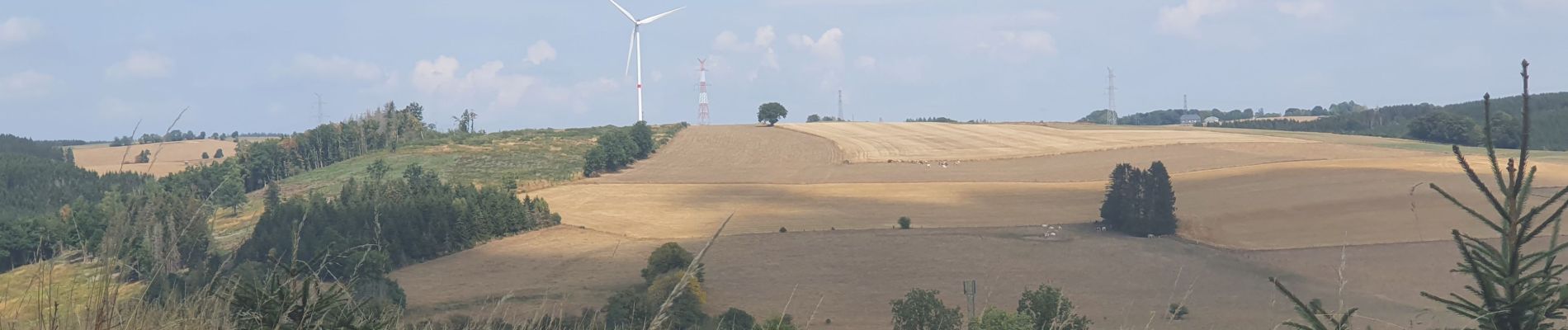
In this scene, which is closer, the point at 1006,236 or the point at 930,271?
the point at 930,271

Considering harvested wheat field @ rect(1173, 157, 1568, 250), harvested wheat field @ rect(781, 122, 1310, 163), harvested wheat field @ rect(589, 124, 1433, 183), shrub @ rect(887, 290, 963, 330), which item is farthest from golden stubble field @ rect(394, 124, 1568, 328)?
harvested wheat field @ rect(781, 122, 1310, 163)

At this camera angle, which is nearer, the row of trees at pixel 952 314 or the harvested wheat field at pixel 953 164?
the row of trees at pixel 952 314

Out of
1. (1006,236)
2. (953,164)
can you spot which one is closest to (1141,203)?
(1006,236)

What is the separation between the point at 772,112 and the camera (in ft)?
492

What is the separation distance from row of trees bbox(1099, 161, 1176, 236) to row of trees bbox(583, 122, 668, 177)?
49.9 m

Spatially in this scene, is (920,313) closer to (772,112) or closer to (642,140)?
(642,140)

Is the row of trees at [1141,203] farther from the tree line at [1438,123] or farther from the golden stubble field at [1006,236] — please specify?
the tree line at [1438,123]

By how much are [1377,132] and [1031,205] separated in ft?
244

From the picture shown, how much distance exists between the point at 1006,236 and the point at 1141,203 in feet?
30.8

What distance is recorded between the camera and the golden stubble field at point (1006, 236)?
51.2 m

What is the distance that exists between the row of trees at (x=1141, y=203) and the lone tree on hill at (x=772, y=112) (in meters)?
80.3

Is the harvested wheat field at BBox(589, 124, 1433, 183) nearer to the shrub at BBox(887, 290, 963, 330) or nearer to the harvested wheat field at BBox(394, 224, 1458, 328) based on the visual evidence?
the harvested wheat field at BBox(394, 224, 1458, 328)

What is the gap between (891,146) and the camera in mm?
115812

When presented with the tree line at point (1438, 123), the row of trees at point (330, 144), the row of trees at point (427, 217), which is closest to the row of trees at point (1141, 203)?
the tree line at point (1438, 123)
